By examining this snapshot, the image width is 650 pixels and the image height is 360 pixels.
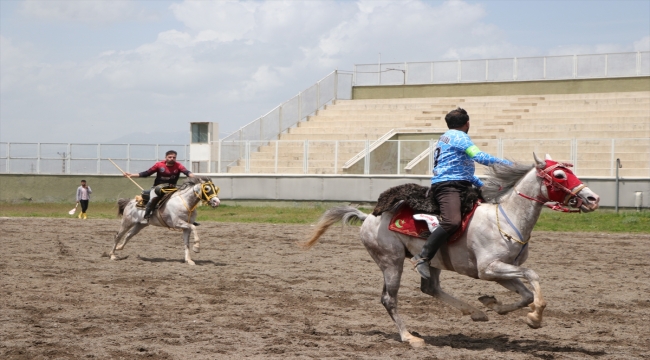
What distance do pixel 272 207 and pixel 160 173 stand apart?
15867mm

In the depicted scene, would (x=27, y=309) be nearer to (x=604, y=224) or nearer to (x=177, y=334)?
(x=177, y=334)

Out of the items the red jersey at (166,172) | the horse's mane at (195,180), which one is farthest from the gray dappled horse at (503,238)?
the red jersey at (166,172)

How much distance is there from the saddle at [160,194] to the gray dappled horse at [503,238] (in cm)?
834

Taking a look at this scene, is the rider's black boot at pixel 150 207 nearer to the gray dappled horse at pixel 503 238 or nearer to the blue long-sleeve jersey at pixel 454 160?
the gray dappled horse at pixel 503 238

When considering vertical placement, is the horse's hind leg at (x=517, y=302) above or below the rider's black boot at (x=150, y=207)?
below

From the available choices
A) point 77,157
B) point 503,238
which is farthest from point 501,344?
point 77,157

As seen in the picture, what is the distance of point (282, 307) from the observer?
10.7 m

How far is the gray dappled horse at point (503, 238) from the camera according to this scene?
26.5 ft

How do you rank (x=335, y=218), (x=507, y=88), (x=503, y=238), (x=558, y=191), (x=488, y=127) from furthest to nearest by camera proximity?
(x=507, y=88)
(x=488, y=127)
(x=335, y=218)
(x=503, y=238)
(x=558, y=191)

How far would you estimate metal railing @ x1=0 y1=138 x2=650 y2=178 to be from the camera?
28906 millimetres

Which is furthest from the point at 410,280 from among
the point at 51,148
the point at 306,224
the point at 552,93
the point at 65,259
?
the point at 51,148

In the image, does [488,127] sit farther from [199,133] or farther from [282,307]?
[282,307]

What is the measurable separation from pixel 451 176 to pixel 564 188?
1191 mm

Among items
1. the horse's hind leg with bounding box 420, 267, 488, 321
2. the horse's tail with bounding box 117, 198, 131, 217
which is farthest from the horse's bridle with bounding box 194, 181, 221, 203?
the horse's hind leg with bounding box 420, 267, 488, 321
